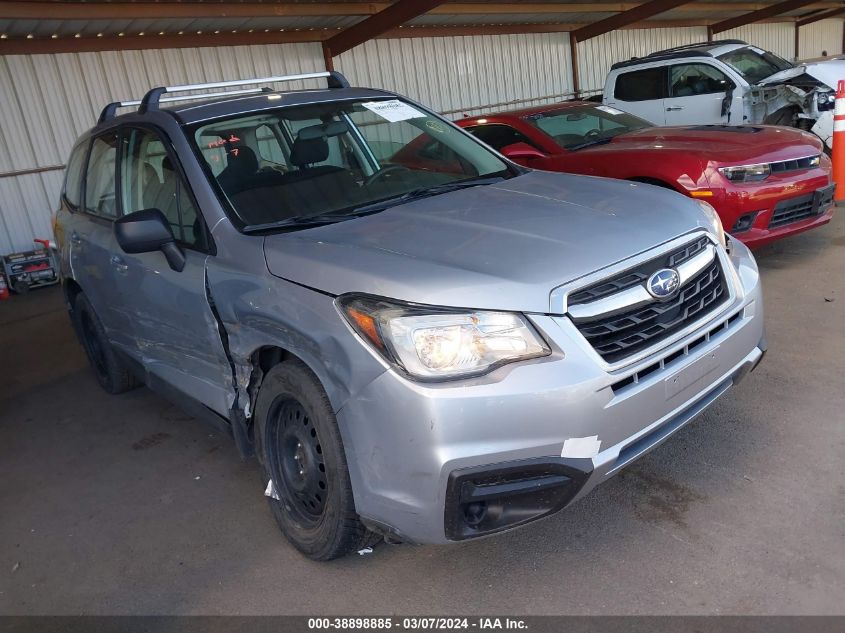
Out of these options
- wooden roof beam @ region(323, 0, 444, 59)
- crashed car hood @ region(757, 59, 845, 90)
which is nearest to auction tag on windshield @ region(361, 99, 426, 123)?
crashed car hood @ region(757, 59, 845, 90)

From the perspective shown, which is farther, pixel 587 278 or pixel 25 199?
pixel 25 199

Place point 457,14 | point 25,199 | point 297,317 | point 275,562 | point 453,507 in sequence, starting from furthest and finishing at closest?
1. point 457,14
2. point 25,199
3. point 275,562
4. point 297,317
5. point 453,507

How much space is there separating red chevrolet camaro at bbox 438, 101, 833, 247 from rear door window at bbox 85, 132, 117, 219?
11.1ft

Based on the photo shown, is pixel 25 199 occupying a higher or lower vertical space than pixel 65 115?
lower

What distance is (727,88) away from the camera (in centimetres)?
871

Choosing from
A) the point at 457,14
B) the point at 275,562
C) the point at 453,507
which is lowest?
the point at 275,562

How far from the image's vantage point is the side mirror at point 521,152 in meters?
6.20

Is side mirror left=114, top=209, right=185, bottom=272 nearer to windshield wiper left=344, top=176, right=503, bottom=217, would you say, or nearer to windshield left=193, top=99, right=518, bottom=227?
windshield left=193, top=99, right=518, bottom=227

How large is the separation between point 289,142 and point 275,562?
1.90 m

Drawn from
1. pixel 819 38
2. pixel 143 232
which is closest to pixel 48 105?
pixel 143 232

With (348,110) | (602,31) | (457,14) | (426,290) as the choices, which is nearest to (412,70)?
(457,14)

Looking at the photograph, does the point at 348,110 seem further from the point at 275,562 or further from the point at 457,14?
the point at 457,14

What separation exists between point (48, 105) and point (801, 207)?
9264mm

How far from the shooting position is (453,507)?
6.98 feet
